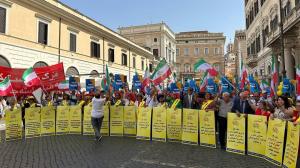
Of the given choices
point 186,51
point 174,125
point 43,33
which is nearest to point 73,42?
point 43,33

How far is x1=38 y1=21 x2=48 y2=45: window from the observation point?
23.2m

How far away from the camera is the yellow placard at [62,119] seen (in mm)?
11203

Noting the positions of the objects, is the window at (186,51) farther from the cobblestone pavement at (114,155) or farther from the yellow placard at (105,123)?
the cobblestone pavement at (114,155)

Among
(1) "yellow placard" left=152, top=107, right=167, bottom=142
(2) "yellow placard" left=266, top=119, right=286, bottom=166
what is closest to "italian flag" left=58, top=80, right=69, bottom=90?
(1) "yellow placard" left=152, top=107, right=167, bottom=142

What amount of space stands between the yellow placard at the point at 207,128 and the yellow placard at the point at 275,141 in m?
1.88

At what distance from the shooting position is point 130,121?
10.6 m

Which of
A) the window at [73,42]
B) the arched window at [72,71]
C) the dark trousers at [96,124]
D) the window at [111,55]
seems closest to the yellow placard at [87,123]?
the dark trousers at [96,124]

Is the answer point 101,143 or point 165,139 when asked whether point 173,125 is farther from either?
point 101,143

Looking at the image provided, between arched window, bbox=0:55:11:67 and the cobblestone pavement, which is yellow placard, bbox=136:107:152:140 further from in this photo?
arched window, bbox=0:55:11:67

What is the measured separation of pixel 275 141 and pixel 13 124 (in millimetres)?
8940

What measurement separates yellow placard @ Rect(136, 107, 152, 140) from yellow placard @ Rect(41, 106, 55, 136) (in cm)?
372

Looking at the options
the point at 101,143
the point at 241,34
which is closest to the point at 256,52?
the point at 241,34

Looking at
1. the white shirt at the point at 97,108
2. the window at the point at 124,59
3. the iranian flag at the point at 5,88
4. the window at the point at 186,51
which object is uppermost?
the window at the point at 186,51

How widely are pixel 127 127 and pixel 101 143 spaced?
1.68 m
